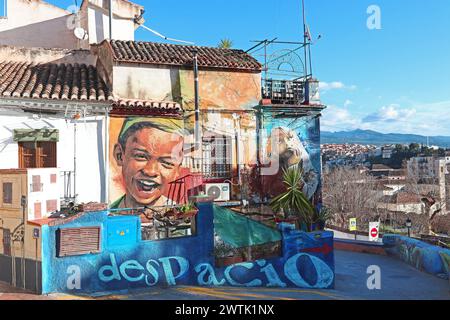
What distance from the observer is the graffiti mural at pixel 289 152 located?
15.0 metres

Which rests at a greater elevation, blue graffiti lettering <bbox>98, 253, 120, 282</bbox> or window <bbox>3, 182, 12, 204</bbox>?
window <bbox>3, 182, 12, 204</bbox>

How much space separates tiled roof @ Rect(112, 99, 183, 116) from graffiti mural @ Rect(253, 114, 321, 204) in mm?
3299

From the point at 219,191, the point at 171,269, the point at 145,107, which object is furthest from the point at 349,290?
the point at 145,107

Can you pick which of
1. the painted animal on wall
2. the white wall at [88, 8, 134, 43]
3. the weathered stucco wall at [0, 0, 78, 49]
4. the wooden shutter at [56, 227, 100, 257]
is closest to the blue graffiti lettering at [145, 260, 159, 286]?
the wooden shutter at [56, 227, 100, 257]

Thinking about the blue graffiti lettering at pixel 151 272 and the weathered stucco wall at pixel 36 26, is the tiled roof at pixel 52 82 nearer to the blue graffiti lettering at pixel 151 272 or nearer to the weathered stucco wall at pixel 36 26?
the blue graffiti lettering at pixel 151 272

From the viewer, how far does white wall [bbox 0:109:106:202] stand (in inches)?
480

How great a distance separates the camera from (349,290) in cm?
1404

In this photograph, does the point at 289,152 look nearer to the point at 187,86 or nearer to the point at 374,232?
the point at 187,86

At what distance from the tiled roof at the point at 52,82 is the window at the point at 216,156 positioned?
3.56 m

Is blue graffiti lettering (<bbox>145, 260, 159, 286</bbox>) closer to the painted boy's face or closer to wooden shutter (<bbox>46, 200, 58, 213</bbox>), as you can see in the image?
wooden shutter (<bbox>46, 200, 58, 213</bbox>)

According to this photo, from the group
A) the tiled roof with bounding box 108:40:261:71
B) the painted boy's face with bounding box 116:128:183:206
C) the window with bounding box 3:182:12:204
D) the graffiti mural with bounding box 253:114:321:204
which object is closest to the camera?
the window with bounding box 3:182:12:204

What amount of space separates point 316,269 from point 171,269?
4.65 metres
